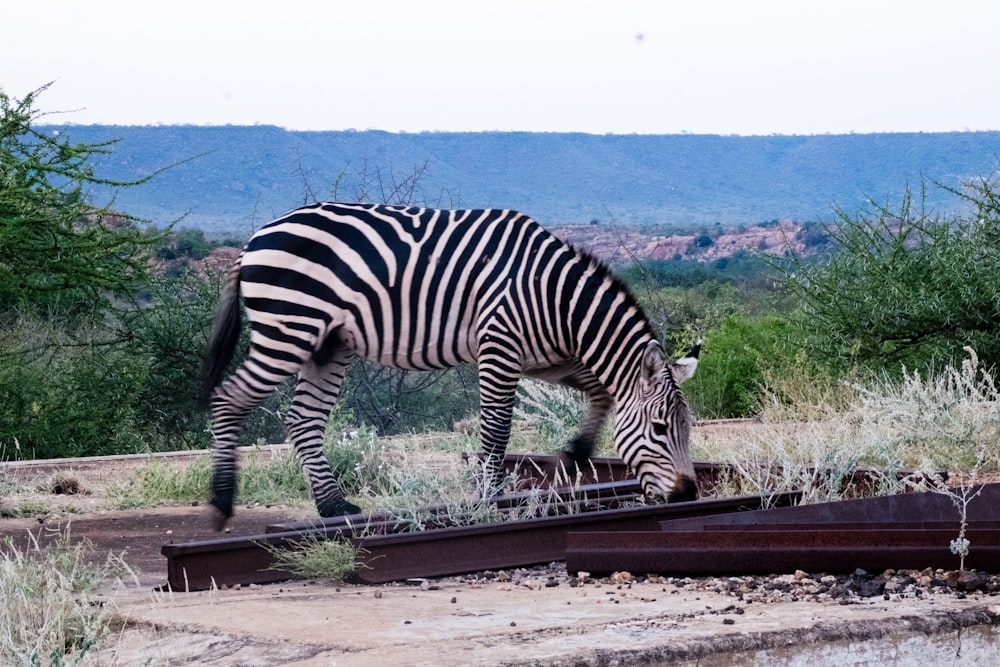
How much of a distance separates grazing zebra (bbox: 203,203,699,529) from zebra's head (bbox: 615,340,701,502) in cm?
1

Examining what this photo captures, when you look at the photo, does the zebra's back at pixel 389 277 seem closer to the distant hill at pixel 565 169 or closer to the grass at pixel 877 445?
the grass at pixel 877 445

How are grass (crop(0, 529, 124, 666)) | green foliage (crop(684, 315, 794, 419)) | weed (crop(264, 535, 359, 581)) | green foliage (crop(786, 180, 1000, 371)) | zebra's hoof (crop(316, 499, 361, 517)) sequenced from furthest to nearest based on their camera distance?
1. green foliage (crop(684, 315, 794, 419))
2. green foliage (crop(786, 180, 1000, 371))
3. zebra's hoof (crop(316, 499, 361, 517))
4. weed (crop(264, 535, 359, 581))
5. grass (crop(0, 529, 124, 666))

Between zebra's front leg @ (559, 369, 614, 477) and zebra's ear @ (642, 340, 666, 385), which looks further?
zebra's front leg @ (559, 369, 614, 477)

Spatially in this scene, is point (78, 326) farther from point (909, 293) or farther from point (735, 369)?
point (909, 293)

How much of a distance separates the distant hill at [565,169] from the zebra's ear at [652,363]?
2391 inches

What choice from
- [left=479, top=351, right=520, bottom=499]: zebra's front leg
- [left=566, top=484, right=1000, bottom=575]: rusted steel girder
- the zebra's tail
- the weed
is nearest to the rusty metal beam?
[left=566, top=484, right=1000, bottom=575]: rusted steel girder

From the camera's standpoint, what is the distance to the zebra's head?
8.59m

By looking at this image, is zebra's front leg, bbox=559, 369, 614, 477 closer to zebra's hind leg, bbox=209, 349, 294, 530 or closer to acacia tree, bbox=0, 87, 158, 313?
zebra's hind leg, bbox=209, 349, 294, 530

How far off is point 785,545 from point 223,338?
4894 millimetres

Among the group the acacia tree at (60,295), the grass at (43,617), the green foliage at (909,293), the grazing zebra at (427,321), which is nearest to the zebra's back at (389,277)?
the grazing zebra at (427,321)

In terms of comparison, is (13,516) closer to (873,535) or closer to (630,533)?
(630,533)

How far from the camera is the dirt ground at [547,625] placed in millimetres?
4770

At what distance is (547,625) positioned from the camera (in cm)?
529

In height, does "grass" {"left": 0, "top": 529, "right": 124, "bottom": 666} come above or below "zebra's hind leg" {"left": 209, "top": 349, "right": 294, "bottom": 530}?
below
